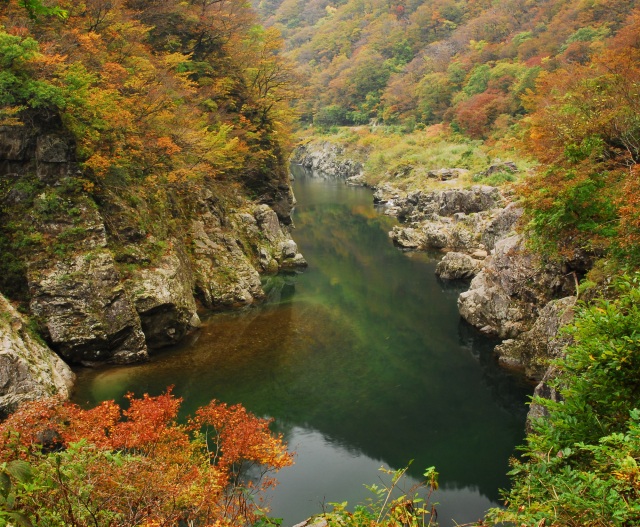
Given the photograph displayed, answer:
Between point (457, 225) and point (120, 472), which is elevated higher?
point (120, 472)

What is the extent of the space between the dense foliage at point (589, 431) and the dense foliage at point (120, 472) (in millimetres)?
3034

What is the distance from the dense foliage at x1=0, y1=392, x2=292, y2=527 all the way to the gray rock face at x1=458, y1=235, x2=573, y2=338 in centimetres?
1222

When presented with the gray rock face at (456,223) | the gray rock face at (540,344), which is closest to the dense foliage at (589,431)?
the gray rock face at (540,344)

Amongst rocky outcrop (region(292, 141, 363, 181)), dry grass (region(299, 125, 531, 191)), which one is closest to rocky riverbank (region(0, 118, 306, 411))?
dry grass (region(299, 125, 531, 191))

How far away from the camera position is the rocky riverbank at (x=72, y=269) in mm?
14297

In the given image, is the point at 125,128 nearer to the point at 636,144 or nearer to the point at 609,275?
the point at 609,275

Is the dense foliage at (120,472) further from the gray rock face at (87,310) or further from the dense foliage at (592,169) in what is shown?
the dense foliage at (592,169)

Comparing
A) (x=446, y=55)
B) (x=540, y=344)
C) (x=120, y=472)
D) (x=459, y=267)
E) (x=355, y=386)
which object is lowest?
(x=459, y=267)

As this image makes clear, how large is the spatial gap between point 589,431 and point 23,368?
13.5 meters

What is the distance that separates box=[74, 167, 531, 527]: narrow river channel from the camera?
1223 cm

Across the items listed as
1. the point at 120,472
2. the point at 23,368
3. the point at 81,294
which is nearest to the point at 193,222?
the point at 81,294

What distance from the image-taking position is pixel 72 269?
15961mm

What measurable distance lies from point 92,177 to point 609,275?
18122 mm

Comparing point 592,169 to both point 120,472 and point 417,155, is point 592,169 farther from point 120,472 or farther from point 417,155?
point 417,155
